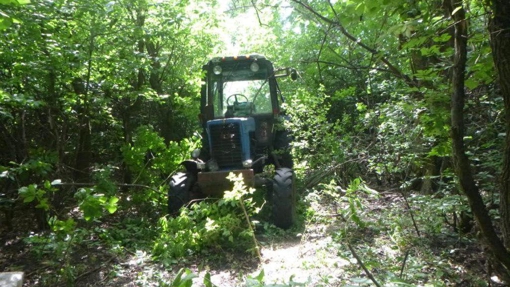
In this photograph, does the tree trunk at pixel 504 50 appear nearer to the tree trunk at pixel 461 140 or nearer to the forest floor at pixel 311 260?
the tree trunk at pixel 461 140

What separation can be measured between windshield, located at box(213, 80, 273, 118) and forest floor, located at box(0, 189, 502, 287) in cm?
214

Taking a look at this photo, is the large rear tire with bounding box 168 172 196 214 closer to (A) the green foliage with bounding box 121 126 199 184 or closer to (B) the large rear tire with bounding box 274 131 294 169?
(A) the green foliage with bounding box 121 126 199 184

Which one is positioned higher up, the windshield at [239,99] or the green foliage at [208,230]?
the windshield at [239,99]

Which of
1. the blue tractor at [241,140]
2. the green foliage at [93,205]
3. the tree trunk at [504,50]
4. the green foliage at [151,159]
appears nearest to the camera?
the tree trunk at [504,50]

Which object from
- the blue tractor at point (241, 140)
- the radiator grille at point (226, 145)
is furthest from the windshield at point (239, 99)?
the radiator grille at point (226, 145)

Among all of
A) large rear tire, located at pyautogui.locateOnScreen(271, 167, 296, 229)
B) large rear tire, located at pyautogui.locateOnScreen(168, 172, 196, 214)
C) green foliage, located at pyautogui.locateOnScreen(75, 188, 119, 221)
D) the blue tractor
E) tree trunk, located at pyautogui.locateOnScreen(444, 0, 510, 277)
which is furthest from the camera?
large rear tire, located at pyautogui.locateOnScreen(168, 172, 196, 214)

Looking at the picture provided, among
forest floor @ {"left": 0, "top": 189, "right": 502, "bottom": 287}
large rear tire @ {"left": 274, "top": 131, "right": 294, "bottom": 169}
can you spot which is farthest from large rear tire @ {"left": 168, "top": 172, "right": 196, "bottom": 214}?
large rear tire @ {"left": 274, "top": 131, "right": 294, "bottom": 169}

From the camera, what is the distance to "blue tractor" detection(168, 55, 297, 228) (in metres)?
5.62

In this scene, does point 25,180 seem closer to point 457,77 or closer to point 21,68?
point 21,68

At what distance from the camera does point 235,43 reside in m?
13.1

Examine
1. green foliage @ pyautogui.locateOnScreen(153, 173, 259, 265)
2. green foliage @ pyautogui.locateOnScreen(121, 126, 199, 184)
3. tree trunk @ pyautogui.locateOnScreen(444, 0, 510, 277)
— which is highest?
tree trunk @ pyautogui.locateOnScreen(444, 0, 510, 277)

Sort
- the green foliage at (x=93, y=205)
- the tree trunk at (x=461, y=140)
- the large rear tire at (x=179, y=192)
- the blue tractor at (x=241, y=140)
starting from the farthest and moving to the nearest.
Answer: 1. the large rear tire at (x=179, y=192)
2. the blue tractor at (x=241, y=140)
3. the green foliage at (x=93, y=205)
4. the tree trunk at (x=461, y=140)

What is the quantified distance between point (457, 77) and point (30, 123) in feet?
19.0

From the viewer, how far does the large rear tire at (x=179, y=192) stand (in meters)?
5.83
